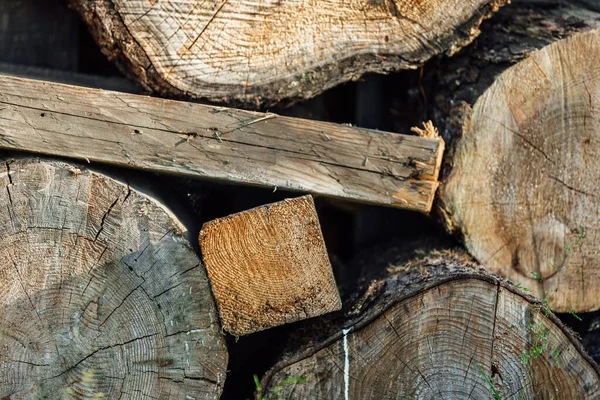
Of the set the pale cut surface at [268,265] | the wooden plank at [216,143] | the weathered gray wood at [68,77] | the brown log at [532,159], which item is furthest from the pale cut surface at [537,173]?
the weathered gray wood at [68,77]

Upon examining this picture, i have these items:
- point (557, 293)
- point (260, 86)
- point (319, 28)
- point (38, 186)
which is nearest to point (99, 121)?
point (38, 186)

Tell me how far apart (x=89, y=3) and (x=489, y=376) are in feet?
5.74

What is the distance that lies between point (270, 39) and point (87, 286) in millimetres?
992

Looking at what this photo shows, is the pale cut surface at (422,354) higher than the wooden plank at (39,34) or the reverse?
the reverse

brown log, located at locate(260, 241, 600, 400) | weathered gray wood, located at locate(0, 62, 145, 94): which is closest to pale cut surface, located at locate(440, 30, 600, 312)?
brown log, located at locate(260, 241, 600, 400)

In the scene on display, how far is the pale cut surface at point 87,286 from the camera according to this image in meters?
2.06

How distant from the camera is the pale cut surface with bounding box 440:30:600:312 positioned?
7.73 feet

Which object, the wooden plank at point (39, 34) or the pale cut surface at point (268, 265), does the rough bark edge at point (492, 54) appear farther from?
the wooden plank at point (39, 34)

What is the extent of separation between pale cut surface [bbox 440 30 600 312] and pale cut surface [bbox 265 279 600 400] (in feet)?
1.23

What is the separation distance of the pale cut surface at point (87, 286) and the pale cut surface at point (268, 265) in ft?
0.24

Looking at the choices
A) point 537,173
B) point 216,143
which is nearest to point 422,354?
point 537,173

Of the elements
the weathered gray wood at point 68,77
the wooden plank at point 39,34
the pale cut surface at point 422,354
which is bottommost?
the pale cut surface at point 422,354

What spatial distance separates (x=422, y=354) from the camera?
2074 millimetres

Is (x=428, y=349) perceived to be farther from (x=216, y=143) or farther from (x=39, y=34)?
(x=39, y=34)
